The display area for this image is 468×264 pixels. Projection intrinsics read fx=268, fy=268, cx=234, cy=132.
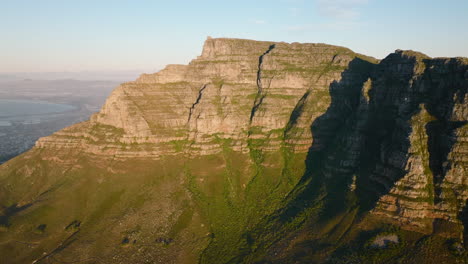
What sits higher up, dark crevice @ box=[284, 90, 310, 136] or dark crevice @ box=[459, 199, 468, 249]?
dark crevice @ box=[284, 90, 310, 136]

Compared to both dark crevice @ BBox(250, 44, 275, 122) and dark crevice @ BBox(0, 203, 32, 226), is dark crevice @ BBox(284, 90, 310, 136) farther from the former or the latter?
dark crevice @ BBox(0, 203, 32, 226)

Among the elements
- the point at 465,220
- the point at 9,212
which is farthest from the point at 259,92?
the point at 9,212

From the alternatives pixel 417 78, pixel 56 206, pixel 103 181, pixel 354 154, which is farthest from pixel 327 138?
pixel 56 206

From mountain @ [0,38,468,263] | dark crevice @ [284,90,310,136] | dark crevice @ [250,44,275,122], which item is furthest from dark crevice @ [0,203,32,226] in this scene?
dark crevice @ [284,90,310,136]

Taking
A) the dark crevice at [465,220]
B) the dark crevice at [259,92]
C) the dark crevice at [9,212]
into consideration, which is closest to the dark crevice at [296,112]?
the dark crevice at [259,92]

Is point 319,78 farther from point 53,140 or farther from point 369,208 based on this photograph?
point 53,140

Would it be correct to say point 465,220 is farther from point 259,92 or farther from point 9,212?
point 9,212

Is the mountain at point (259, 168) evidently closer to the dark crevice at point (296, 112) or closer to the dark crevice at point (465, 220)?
the dark crevice at point (465, 220)

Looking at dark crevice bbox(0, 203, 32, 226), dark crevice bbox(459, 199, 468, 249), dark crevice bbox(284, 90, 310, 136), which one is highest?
dark crevice bbox(284, 90, 310, 136)
